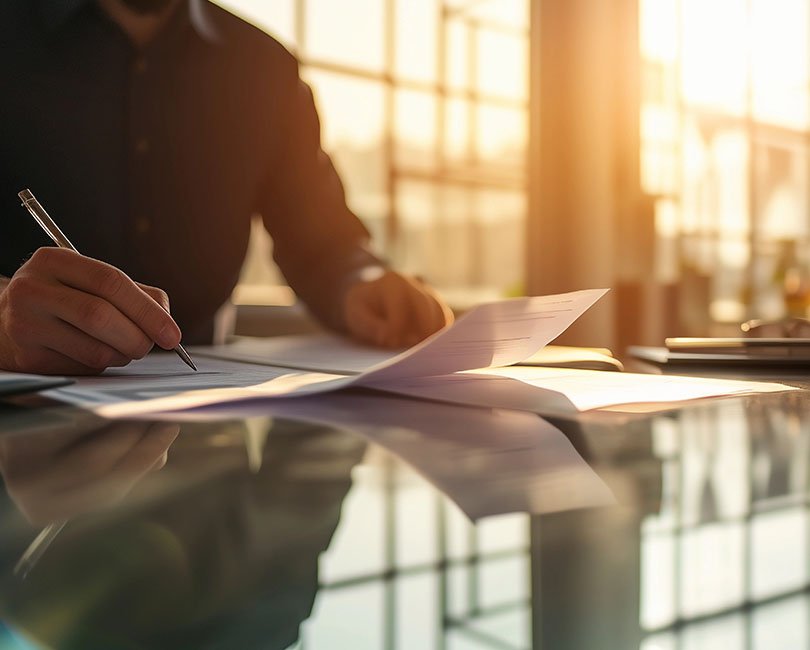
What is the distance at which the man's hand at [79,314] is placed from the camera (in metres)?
A: 0.47

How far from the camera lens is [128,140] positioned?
1.26 m

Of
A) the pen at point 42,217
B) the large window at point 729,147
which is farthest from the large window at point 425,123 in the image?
the pen at point 42,217

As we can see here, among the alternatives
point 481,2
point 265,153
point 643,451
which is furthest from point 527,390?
point 481,2

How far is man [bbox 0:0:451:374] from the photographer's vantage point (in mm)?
1163

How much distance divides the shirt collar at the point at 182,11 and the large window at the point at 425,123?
50.4 inches

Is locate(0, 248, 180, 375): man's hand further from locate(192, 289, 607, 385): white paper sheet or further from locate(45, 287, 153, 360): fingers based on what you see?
locate(192, 289, 607, 385): white paper sheet

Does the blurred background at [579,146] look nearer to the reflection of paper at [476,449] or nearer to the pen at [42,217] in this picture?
the pen at [42,217]

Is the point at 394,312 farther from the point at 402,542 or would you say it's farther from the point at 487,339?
the point at 402,542

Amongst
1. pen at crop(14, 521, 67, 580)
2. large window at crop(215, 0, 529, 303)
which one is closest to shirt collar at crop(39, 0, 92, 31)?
pen at crop(14, 521, 67, 580)

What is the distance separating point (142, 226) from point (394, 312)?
2.00 feet

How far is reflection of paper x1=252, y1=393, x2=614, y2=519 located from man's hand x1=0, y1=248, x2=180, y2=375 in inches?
5.2

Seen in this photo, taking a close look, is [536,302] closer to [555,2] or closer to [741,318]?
[555,2]

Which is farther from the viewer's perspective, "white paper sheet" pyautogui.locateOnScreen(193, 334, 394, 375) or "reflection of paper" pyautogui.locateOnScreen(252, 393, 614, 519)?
"white paper sheet" pyautogui.locateOnScreen(193, 334, 394, 375)

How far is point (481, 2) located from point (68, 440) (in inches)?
142
